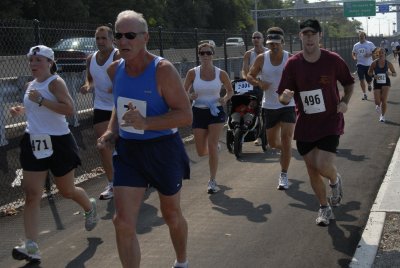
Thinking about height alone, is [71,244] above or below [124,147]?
below

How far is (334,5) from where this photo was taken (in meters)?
86.8

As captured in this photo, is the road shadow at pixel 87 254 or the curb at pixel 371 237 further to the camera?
the road shadow at pixel 87 254

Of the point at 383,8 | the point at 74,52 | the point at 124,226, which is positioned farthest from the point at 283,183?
the point at 383,8

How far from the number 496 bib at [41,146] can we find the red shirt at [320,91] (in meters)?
2.43

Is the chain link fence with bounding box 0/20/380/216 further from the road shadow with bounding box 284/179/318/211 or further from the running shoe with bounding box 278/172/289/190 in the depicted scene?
the road shadow with bounding box 284/179/318/211

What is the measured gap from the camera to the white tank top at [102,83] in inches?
284

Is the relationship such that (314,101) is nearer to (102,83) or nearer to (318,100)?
(318,100)

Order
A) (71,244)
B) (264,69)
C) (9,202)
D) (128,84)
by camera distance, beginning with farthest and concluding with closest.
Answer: (264,69) < (9,202) < (71,244) < (128,84)

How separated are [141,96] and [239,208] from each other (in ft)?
9.92

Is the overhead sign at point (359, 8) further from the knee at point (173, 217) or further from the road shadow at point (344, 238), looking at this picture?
the knee at point (173, 217)

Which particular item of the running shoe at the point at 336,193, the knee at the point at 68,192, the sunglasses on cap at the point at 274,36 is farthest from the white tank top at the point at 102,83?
the running shoe at the point at 336,193

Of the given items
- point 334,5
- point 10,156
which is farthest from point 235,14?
point 10,156

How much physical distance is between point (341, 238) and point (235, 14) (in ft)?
252

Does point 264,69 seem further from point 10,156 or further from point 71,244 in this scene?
point 10,156
